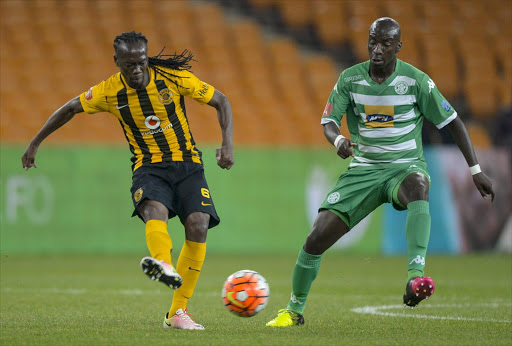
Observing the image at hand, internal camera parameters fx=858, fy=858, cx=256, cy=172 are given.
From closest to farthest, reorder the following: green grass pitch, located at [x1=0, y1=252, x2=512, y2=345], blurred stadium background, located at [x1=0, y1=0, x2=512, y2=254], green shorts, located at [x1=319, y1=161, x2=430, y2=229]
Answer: green grass pitch, located at [x1=0, y1=252, x2=512, y2=345]
green shorts, located at [x1=319, y1=161, x2=430, y2=229]
blurred stadium background, located at [x1=0, y1=0, x2=512, y2=254]

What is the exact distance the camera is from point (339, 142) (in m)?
6.07

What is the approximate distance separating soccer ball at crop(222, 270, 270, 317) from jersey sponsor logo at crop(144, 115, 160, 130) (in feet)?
4.14

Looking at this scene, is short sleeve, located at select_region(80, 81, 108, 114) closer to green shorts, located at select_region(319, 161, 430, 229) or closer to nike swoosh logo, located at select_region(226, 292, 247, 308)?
nike swoosh logo, located at select_region(226, 292, 247, 308)

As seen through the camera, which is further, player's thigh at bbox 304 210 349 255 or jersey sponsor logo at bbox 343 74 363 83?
jersey sponsor logo at bbox 343 74 363 83

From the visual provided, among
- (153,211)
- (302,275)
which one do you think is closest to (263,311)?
(302,275)

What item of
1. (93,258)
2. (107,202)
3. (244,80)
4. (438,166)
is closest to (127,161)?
(107,202)

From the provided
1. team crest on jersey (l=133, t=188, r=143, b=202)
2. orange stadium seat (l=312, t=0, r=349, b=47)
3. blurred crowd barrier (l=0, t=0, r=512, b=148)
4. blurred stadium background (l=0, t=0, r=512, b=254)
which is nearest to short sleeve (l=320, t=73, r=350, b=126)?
team crest on jersey (l=133, t=188, r=143, b=202)

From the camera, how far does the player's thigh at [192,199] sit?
6.18 meters

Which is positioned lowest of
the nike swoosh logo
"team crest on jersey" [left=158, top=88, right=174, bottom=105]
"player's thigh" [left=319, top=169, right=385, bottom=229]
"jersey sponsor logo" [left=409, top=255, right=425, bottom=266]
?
the nike swoosh logo

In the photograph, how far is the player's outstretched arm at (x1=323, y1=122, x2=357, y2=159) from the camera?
5.91m

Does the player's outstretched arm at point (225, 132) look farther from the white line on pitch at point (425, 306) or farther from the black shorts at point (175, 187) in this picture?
the white line on pitch at point (425, 306)

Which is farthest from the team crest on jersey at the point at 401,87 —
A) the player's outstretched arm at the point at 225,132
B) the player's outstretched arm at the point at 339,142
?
the player's outstretched arm at the point at 225,132

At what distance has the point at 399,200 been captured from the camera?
20.1ft

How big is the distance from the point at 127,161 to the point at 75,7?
535 cm
